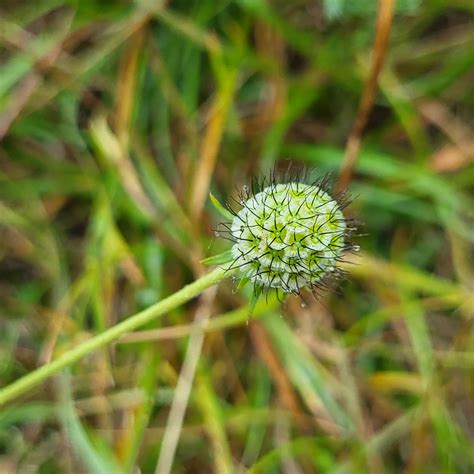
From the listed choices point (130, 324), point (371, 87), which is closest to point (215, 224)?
point (371, 87)

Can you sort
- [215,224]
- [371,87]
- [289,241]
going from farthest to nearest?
[215,224] < [371,87] < [289,241]

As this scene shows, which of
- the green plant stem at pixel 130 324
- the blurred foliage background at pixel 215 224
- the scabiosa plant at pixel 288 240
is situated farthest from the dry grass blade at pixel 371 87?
the green plant stem at pixel 130 324

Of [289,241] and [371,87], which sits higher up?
[371,87]

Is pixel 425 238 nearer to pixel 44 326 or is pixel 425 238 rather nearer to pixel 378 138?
pixel 378 138

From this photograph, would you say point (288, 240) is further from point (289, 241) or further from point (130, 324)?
point (130, 324)

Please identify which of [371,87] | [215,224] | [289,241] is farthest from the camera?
[215,224]

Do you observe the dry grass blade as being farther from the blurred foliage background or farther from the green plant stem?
the green plant stem

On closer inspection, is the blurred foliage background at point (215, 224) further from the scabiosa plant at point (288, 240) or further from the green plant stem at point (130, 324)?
the scabiosa plant at point (288, 240)
